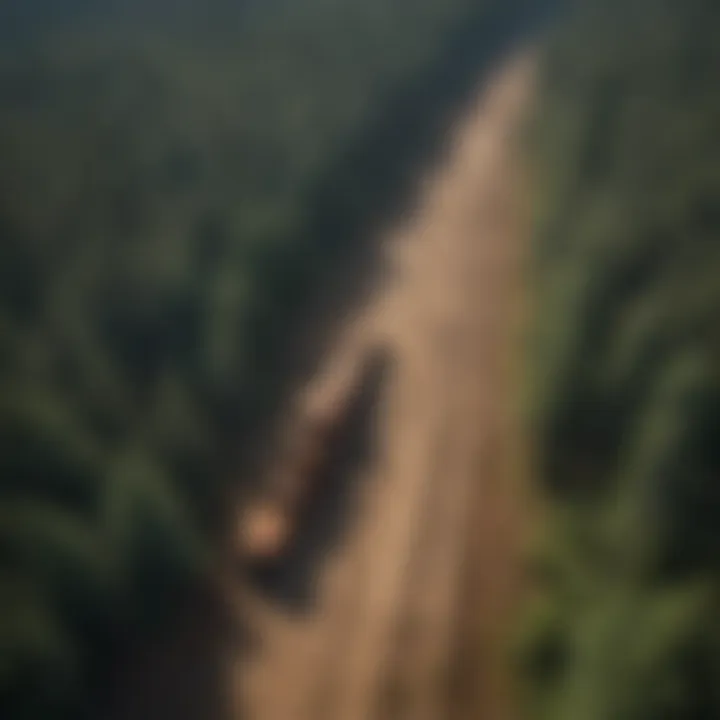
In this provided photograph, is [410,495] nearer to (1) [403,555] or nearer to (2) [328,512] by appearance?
(1) [403,555]

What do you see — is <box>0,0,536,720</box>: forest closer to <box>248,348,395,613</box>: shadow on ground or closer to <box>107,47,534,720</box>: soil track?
<box>248,348,395,613</box>: shadow on ground

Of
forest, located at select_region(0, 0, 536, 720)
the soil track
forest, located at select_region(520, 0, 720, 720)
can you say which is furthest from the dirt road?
forest, located at select_region(0, 0, 536, 720)

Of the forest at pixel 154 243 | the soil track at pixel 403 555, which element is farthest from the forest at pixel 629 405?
the forest at pixel 154 243

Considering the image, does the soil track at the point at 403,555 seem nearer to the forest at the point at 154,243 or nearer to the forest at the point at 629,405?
the forest at the point at 629,405

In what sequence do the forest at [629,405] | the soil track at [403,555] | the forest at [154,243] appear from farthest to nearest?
the forest at [154,243] → the soil track at [403,555] → the forest at [629,405]

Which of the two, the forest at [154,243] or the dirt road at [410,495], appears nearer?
the dirt road at [410,495]

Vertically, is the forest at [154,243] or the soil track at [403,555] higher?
the forest at [154,243]
